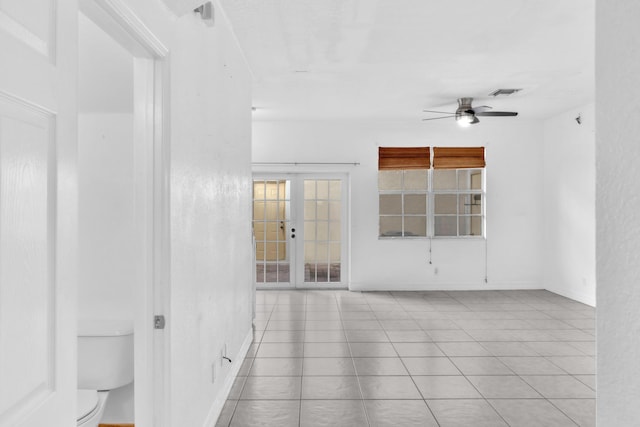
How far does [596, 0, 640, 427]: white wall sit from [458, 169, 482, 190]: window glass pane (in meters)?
6.26

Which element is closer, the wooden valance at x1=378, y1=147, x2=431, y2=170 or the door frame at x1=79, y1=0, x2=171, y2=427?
the door frame at x1=79, y1=0, x2=171, y2=427

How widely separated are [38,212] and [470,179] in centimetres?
687

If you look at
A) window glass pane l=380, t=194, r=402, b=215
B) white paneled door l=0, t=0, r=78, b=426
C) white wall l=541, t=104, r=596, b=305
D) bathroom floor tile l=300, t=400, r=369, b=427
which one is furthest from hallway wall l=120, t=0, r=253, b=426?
white wall l=541, t=104, r=596, b=305

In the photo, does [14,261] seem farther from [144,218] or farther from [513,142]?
[513,142]

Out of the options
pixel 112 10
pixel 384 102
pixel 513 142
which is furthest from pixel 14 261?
pixel 513 142

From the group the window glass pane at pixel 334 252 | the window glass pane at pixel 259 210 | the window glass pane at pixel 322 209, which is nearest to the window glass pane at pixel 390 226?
the window glass pane at pixel 334 252

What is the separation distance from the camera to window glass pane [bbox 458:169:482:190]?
7.03 meters

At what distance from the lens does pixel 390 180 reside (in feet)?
22.9

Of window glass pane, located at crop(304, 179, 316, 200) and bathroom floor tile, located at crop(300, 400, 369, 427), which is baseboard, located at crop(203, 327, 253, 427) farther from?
window glass pane, located at crop(304, 179, 316, 200)

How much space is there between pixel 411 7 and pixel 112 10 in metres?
2.22

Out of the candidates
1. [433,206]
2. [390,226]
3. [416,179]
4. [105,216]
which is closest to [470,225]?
[433,206]

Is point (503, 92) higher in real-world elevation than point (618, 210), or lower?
higher

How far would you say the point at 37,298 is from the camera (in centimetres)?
87

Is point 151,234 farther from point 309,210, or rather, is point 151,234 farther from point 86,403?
point 309,210
